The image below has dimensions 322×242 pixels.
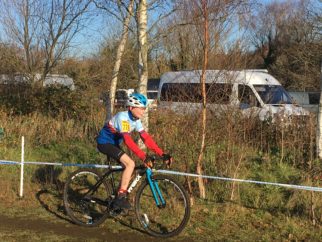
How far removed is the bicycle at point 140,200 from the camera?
6.21m

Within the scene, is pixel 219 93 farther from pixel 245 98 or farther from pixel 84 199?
pixel 84 199

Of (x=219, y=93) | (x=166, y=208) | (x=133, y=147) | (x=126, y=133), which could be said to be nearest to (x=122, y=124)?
(x=126, y=133)

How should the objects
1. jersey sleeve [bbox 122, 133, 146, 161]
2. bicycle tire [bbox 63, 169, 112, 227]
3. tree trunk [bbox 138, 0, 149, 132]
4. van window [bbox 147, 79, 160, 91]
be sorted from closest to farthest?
jersey sleeve [bbox 122, 133, 146, 161]
bicycle tire [bbox 63, 169, 112, 227]
tree trunk [bbox 138, 0, 149, 132]
van window [bbox 147, 79, 160, 91]

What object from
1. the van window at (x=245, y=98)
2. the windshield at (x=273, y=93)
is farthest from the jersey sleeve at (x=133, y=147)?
the windshield at (x=273, y=93)

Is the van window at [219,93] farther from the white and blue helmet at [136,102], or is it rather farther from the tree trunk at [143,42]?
the white and blue helmet at [136,102]

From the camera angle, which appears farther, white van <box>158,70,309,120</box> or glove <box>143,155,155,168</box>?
white van <box>158,70,309,120</box>

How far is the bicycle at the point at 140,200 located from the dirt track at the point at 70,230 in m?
0.13

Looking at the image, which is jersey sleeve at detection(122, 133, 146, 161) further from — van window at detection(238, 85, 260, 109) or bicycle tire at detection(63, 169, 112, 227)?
van window at detection(238, 85, 260, 109)

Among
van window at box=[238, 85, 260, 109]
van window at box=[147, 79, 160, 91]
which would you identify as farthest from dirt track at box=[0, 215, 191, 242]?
van window at box=[147, 79, 160, 91]

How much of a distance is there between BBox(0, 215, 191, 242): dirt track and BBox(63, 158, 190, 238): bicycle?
13cm

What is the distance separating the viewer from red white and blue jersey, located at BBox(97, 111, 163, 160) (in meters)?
6.09

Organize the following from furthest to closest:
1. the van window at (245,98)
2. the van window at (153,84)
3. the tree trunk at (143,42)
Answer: the van window at (153,84)
the van window at (245,98)
the tree trunk at (143,42)

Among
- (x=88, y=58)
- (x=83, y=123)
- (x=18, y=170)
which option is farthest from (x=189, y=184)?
(x=88, y=58)

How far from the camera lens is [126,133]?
6.17 meters
